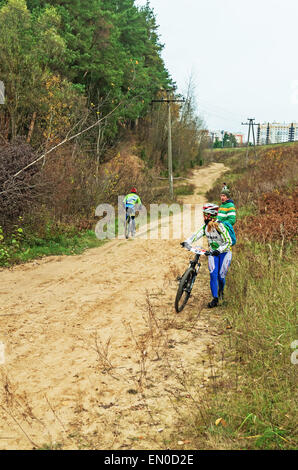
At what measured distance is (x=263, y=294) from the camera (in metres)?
7.20

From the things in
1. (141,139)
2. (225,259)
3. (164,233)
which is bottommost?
(164,233)

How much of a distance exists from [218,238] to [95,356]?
330 cm

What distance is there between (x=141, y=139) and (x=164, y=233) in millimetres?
27914

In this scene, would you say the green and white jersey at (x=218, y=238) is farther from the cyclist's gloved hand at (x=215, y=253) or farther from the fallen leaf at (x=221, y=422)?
the fallen leaf at (x=221, y=422)

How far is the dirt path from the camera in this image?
4.17m

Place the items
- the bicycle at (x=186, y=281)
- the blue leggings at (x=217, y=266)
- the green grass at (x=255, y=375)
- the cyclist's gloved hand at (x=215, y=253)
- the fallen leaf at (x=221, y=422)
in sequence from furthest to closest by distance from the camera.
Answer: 1. the blue leggings at (x=217, y=266)
2. the bicycle at (x=186, y=281)
3. the cyclist's gloved hand at (x=215, y=253)
4. the fallen leaf at (x=221, y=422)
5. the green grass at (x=255, y=375)

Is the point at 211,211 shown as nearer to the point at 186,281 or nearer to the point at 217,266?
the point at 217,266

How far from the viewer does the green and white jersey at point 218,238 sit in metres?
7.50

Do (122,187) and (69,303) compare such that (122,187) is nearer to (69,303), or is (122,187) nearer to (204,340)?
(69,303)

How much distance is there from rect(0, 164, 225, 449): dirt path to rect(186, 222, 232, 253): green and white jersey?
51.4 inches

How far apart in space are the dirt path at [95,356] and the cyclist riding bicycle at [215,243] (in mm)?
686

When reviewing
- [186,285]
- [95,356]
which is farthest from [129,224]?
[95,356]

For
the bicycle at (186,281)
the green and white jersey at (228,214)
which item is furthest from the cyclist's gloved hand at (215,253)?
the green and white jersey at (228,214)
